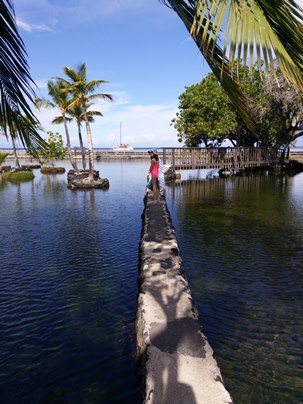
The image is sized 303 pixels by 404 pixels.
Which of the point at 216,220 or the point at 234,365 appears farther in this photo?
the point at 216,220

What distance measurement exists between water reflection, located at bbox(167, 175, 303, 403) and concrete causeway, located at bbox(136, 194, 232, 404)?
1047mm

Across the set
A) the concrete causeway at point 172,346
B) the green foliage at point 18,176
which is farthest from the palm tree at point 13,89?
the green foliage at point 18,176

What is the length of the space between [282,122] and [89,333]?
135 feet

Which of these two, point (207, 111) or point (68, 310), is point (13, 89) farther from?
point (207, 111)

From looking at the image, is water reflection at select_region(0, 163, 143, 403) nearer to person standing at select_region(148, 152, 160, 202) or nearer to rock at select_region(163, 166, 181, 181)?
person standing at select_region(148, 152, 160, 202)

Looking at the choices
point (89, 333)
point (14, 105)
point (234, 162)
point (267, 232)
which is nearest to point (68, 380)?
point (89, 333)

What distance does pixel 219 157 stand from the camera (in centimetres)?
3931

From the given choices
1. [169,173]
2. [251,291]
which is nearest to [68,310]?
[251,291]

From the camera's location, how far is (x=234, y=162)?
133 feet

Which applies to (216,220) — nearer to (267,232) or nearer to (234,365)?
(267,232)

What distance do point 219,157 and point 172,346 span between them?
121 feet

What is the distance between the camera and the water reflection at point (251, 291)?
503 centimetres

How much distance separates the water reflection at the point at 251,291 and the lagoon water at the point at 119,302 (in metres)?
0.03

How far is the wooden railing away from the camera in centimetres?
3572
